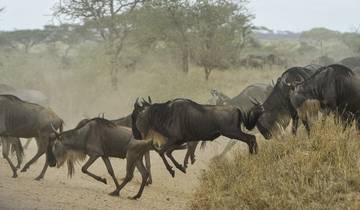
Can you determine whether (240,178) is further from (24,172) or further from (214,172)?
(24,172)

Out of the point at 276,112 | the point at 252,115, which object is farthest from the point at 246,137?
the point at 276,112

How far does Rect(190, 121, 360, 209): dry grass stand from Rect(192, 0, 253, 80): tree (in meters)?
18.7

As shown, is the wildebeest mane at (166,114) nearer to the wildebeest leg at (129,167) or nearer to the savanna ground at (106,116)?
the wildebeest leg at (129,167)

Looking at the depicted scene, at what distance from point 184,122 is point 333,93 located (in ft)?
7.69

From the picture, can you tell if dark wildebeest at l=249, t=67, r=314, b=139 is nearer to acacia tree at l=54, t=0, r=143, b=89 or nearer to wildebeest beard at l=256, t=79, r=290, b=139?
wildebeest beard at l=256, t=79, r=290, b=139

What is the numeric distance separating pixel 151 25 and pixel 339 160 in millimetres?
21949

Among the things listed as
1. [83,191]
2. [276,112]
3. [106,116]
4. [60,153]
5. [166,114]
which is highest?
[166,114]

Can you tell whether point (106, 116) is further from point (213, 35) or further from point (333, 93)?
point (333, 93)

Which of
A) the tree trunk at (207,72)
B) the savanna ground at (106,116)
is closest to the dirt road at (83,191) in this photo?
the savanna ground at (106,116)

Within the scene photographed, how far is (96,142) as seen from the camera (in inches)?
416

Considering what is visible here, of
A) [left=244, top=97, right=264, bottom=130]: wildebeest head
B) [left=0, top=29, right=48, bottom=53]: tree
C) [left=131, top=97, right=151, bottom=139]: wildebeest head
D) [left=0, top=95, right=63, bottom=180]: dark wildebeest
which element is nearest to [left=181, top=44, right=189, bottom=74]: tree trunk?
[left=0, top=95, right=63, bottom=180]: dark wildebeest

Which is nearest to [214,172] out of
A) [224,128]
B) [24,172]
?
[224,128]

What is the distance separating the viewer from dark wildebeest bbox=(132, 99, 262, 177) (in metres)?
10.1

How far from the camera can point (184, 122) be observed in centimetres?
1014
